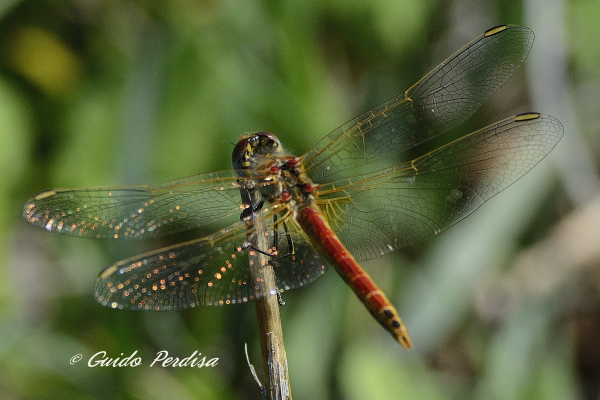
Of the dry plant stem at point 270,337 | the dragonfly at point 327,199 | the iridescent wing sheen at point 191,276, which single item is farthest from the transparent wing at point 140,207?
the dry plant stem at point 270,337

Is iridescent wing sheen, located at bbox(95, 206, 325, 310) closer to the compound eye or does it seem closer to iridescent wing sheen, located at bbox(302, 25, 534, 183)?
the compound eye

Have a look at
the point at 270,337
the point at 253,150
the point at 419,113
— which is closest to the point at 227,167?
the point at 253,150

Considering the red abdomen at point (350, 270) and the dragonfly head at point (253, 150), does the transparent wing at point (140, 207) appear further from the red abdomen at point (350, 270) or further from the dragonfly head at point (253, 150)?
the red abdomen at point (350, 270)

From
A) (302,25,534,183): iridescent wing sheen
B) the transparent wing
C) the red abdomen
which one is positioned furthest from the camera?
(302,25,534,183): iridescent wing sheen

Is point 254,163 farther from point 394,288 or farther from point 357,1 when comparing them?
point 357,1

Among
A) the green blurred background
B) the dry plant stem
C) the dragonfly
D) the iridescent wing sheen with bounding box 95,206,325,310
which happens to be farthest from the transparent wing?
the green blurred background

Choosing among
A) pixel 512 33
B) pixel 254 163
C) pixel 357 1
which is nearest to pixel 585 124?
pixel 357 1
